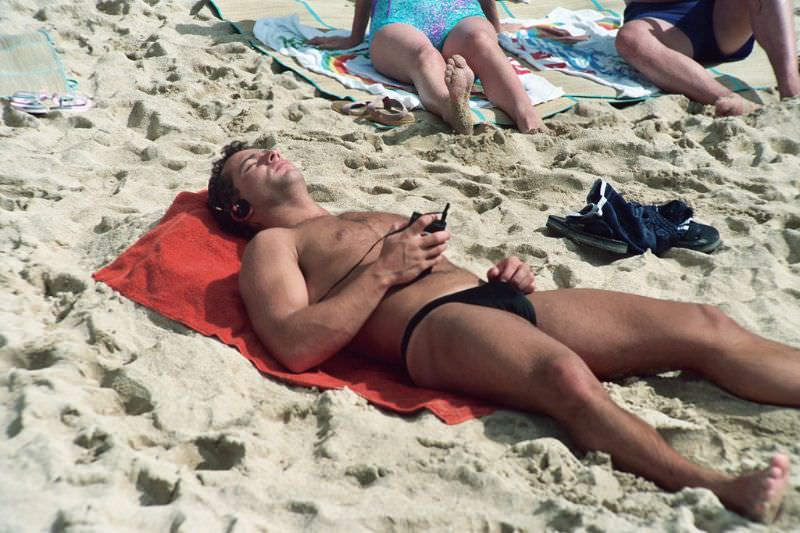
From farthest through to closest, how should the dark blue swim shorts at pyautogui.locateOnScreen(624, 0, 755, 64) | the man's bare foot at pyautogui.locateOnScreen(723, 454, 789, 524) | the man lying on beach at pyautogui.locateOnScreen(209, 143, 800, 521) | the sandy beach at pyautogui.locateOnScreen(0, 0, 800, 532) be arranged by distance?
1. the dark blue swim shorts at pyautogui.locateOnScreen(624, 0, 755, 64)
2. the man lying on beach at pyautogui.locateOnScreen(209, 143, 800, 521)
3. the sandy beach at pyautogui.locateOnScreen(0, 0, 800, 532)
4. the man's bare foot at pyautogui.locateOnScreen(723, 454, 789, 524)

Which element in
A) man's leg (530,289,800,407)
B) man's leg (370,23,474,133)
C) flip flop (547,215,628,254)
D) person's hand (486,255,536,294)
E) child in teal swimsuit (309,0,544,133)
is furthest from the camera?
child in teal swimsuit (309,0,544,133)

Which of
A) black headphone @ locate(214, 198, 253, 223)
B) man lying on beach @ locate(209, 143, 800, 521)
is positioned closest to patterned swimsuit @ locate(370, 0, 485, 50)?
black headphone @ locate(214, 198, 253, 223)

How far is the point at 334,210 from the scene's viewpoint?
3.87 meters

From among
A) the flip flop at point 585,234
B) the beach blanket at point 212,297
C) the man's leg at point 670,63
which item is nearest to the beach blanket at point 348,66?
the man's leg at point 670,63

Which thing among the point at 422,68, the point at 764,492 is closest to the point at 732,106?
the point at 422,68

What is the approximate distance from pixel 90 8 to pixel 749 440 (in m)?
5.14

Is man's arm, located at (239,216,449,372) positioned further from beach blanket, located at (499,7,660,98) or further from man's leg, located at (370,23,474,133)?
beach blanket, located at (499,7,660,98)

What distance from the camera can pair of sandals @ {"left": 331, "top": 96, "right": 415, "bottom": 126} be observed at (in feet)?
15.4

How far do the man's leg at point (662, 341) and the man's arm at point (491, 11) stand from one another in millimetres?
3461

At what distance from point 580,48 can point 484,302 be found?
377 centimetres

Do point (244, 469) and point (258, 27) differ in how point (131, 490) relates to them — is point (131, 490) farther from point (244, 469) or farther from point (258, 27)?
point (258, 27)

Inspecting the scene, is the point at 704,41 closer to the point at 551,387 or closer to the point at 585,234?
the point at 585,234

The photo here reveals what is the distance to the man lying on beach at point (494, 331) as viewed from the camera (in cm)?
228

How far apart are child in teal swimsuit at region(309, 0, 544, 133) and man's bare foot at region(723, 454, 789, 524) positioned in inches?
110
